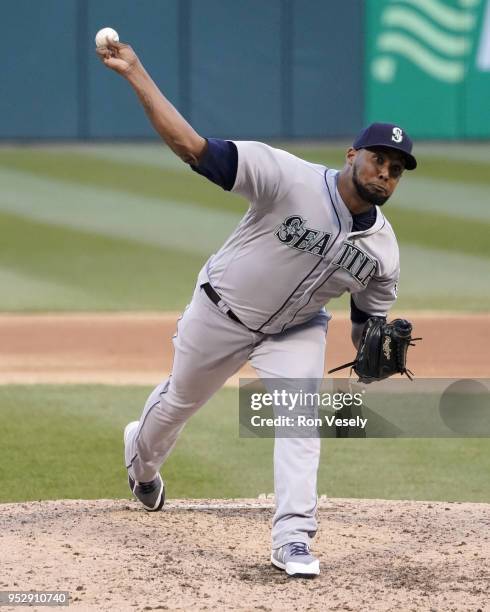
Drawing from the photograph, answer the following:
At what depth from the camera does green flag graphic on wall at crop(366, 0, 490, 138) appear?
17.7m

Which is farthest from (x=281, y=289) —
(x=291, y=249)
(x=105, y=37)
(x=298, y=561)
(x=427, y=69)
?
(x=427, y=69)

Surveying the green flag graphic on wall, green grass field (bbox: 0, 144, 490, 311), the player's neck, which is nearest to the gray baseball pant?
the player's neck

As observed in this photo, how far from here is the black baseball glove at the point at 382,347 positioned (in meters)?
4.85

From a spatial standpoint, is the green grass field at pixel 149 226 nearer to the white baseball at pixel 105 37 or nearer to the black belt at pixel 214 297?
the black belt at pixel 214 297

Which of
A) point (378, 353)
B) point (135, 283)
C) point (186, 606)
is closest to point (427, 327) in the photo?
point (135, 283)

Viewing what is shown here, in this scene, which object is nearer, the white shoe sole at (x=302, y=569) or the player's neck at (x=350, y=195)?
the white shoe sole at (x=302, y=569)

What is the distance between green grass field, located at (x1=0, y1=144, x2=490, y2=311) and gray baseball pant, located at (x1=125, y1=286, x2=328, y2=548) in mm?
7033

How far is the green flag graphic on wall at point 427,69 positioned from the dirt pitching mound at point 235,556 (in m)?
Result: 12.7

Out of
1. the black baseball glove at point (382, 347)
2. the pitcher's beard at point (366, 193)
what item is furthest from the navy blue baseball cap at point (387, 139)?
the black baseball glove at point (382, 347)

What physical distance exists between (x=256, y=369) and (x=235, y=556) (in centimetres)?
73

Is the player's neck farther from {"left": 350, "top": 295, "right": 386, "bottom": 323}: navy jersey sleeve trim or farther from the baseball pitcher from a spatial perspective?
{"left": 350, "top": 295, "right": 386, "bottom": 323}: navy jersey sleeve trim

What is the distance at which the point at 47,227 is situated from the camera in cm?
1612

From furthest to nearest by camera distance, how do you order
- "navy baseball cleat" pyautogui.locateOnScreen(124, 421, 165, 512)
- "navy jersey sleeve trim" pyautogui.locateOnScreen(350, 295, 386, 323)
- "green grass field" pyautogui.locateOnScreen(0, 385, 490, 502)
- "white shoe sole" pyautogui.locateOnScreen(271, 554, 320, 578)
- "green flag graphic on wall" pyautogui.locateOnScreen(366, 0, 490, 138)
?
1. "green flag graphic on wall" pyautogui.locateOnScreen(366, 0, 490, 138)
2. "green grass field" pyautogui.locateOnScreen(0, 385, 490, 502)
3. "navy baseball cleat" pyautogui.locateOnScreen(124, 421, 165, 512)
4. "navy jersey sleeve trim" pyautogui.locateOnScreen(350, 295, 386, 323)
5. "white shoe sole" pyautogui.locateOnScreen(271, 554, 320, 578)

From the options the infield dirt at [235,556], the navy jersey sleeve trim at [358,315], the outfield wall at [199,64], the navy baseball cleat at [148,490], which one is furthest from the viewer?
the outfield wall at [199,64]
